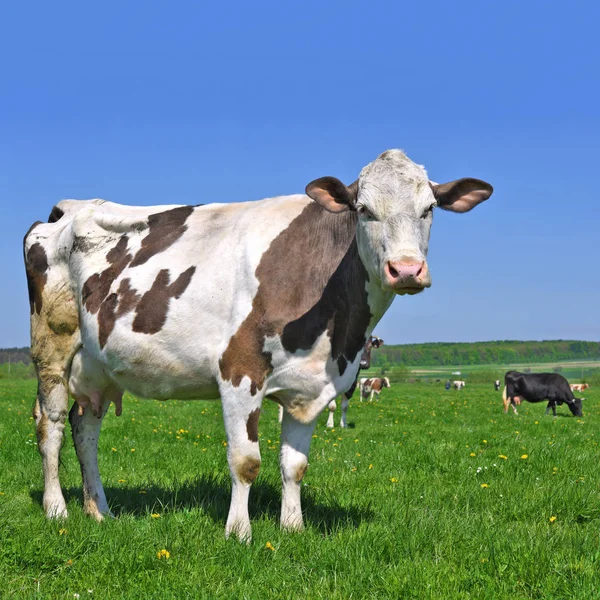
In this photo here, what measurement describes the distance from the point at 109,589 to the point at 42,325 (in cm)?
356

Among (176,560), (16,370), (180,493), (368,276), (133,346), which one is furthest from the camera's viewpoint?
(16,370)

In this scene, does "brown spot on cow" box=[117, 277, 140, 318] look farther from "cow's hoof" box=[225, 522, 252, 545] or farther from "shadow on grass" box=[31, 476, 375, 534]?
"cow's hoof" box=[225, 522, 252, 545]

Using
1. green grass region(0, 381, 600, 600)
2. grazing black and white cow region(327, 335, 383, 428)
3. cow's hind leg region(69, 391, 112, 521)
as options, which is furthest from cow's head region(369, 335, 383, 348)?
cow's hind leg region(69, 391, 112, 521)

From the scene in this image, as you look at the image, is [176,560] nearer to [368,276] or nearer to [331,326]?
[331,326]

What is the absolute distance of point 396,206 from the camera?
5172mm

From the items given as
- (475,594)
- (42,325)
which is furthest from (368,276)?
(42,325)

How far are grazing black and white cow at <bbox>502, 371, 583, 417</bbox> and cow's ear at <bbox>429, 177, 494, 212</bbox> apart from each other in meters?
22.1

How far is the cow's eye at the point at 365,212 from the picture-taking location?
5293 mm

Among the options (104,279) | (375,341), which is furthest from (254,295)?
(375,341)

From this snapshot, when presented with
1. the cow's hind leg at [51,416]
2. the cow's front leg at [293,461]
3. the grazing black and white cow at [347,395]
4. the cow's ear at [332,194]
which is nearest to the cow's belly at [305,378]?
the cow's front leg at [293,461]

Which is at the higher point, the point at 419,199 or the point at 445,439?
the point at 419,199

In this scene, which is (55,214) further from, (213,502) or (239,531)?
(239,531)

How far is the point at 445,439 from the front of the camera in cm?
1151

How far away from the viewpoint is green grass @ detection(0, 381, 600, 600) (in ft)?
15.0
